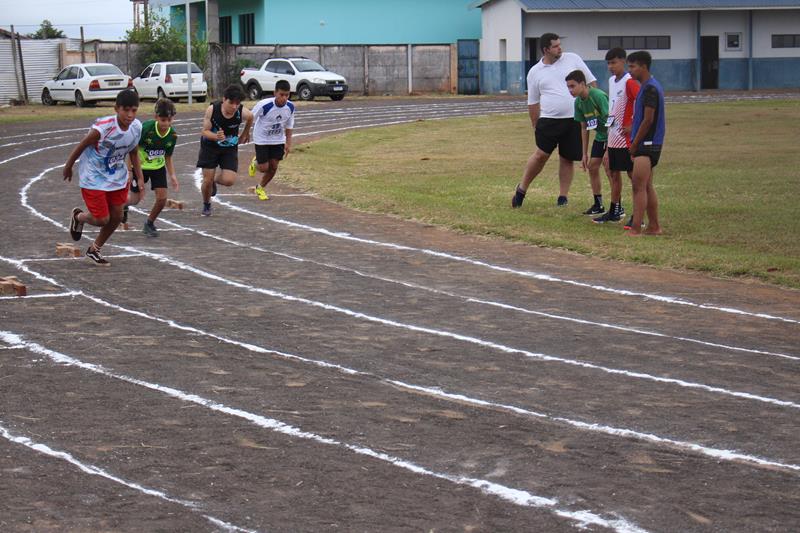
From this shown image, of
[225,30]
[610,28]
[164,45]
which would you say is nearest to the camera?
[164,45]

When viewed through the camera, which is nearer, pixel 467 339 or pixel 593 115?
pixel 467 339

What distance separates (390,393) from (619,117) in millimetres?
7607

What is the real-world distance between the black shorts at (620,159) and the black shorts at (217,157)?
4.80 m

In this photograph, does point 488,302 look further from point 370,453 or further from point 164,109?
point 164,109

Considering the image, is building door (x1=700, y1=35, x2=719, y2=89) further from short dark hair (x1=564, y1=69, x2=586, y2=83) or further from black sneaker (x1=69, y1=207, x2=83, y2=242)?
black sneaker (x1=69, y1=207, x2=83, y2=242)

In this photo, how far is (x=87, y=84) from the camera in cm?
4375

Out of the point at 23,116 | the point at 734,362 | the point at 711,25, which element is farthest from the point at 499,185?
the point at 711,25

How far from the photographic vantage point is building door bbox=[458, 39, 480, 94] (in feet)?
185

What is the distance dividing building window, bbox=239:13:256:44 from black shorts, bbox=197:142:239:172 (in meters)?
43.3

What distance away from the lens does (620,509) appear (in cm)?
552

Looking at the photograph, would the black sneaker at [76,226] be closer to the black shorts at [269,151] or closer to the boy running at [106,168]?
the boy running at [106,168]

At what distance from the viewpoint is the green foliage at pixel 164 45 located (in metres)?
52.1

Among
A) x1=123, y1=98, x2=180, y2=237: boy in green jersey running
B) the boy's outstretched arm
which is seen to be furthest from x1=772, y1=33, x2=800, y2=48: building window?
the boy's outstretched arm

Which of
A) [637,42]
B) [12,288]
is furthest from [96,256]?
[637,42]
